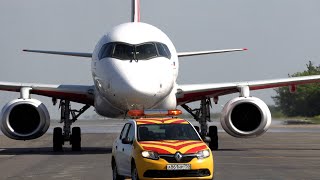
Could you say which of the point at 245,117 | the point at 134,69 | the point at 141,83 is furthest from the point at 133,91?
the point at 245,117

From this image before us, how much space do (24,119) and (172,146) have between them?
12.9 meters

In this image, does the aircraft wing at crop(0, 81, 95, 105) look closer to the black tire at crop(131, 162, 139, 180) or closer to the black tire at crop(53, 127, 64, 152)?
the black tire at crop(53, 127, 64, 152)

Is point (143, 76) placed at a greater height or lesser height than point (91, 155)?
greater

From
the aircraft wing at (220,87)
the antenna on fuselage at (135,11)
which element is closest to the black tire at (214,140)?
the aircraft wing at (220,87)

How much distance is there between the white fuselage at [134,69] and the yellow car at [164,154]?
673 centimetres

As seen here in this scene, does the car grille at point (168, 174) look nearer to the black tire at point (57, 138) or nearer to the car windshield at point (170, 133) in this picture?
the car windshield at point (170, 133)

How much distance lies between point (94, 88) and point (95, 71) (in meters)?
1.87

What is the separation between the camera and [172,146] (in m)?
16.3

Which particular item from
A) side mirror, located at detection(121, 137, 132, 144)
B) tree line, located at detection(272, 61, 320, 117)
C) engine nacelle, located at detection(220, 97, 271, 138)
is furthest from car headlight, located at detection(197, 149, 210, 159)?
tree line, located at detection(272, 61, 320, 117)

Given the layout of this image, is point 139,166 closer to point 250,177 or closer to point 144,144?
point 144,144

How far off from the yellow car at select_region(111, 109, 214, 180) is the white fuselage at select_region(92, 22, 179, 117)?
22.1 feet

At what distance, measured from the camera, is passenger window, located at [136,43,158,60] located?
1011 inches

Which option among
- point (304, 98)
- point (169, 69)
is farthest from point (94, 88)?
point (304, 98)

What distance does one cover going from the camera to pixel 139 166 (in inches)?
626
